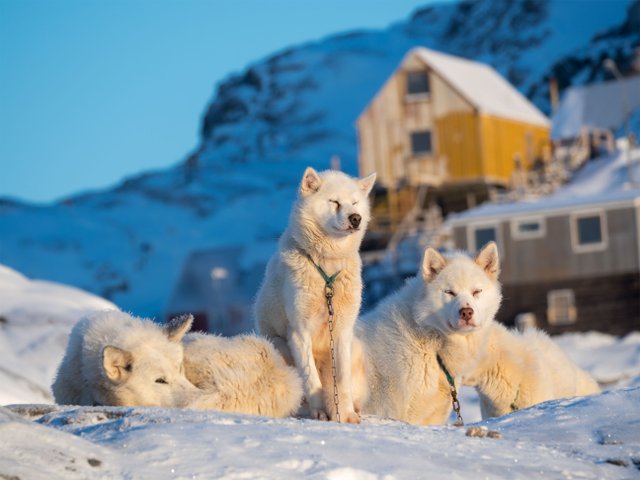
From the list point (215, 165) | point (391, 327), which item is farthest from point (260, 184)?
point (391, 327)

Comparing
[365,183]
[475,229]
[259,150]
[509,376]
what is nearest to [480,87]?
[475,229]

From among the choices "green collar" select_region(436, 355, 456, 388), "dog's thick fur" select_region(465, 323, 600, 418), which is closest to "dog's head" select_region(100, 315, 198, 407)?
"green collar" select_region(436, 355, 456, 388)

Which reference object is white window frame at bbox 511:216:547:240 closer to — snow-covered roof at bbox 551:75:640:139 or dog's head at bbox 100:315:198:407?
snow-covered roof at bbox 551:75:640:139

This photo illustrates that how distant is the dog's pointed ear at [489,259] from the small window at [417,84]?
44.8 metres

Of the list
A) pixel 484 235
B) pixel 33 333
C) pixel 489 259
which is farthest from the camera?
pixel 484 235

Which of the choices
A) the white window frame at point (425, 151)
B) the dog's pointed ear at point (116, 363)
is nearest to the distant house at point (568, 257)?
the white window frame at point (425, 151)

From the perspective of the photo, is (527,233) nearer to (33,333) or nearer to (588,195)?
(588,195)

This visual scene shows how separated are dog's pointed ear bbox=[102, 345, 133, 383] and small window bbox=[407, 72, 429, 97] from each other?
4782 centimetres

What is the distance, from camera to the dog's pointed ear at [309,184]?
943 centimetres

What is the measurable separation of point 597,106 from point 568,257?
29453 mm

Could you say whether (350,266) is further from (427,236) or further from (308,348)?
(427,236)

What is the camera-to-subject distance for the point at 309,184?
9.51m

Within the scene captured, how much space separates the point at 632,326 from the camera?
41.8 meters

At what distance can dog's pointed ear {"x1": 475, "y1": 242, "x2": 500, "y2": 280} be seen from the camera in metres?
11.0
